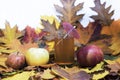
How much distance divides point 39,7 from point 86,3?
0.57 feet

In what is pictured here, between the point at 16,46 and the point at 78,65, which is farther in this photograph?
the point at 16,46

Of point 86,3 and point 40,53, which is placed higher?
point 86,3

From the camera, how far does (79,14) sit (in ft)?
3.63

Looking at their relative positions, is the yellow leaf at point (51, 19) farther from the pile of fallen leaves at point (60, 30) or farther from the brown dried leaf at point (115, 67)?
the brown dried leaf at point (115, 67)

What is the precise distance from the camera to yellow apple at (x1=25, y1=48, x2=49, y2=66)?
92 centimetres

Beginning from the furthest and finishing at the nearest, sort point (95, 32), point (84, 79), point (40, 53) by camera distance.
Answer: point (95, 32), point (40, 53), point (84, 79)

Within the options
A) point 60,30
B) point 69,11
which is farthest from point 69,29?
point 69,11

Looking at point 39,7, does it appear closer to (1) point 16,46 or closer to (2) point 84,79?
(1) point 16,46

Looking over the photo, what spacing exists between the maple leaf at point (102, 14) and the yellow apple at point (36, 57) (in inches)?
9.7

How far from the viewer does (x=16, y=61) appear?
0.92 m

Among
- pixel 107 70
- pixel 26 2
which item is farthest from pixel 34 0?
pixel 107 70

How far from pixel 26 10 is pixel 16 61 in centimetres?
28

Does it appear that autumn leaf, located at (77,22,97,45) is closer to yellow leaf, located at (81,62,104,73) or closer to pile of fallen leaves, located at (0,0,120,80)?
pile of fallen leaves, located at (0,0,120,80)

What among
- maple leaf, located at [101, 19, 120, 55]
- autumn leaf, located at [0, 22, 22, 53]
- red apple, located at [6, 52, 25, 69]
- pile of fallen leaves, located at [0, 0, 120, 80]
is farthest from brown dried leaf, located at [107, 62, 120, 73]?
autumn leaf, located at [0, 22, 22, 53]
